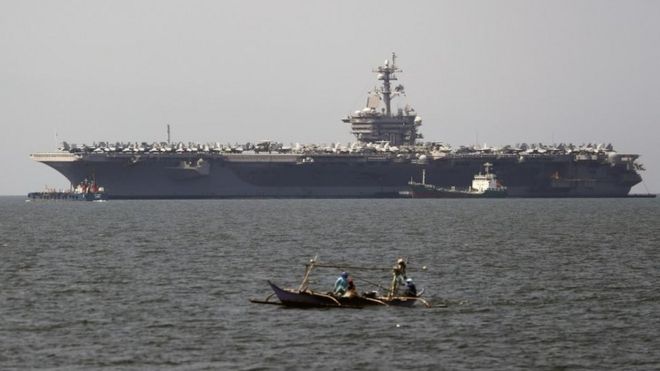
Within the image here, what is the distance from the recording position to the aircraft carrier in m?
110

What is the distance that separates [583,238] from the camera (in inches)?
2219

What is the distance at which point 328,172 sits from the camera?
11325 cm

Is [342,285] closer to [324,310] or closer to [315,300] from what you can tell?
[315,300]

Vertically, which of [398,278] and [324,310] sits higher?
[398,278]

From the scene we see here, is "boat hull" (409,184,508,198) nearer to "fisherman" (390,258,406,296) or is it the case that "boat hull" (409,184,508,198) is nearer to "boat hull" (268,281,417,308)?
"fisherman" (390,258,406,296)

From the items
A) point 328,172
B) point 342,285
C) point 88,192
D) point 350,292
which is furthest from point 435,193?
point 350,292

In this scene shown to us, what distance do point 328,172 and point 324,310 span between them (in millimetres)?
84184

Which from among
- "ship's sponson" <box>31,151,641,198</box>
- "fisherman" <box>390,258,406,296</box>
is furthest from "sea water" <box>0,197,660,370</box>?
"ship's sponson" <box>31,151,641,198</box>

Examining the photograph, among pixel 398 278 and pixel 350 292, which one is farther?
pixel 398 278

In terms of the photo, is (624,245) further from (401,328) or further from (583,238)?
(401,328)

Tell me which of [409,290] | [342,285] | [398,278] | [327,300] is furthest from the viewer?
[398,278]

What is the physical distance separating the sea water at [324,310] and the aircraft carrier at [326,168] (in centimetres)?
4925

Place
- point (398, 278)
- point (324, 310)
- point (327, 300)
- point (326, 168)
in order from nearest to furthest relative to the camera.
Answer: point (324, 310) < point (327, 300) < point (398, 278) < point (326, 168)

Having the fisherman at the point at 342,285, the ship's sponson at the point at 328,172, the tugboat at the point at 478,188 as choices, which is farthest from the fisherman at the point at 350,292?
the tugboat at the point at 478,188
